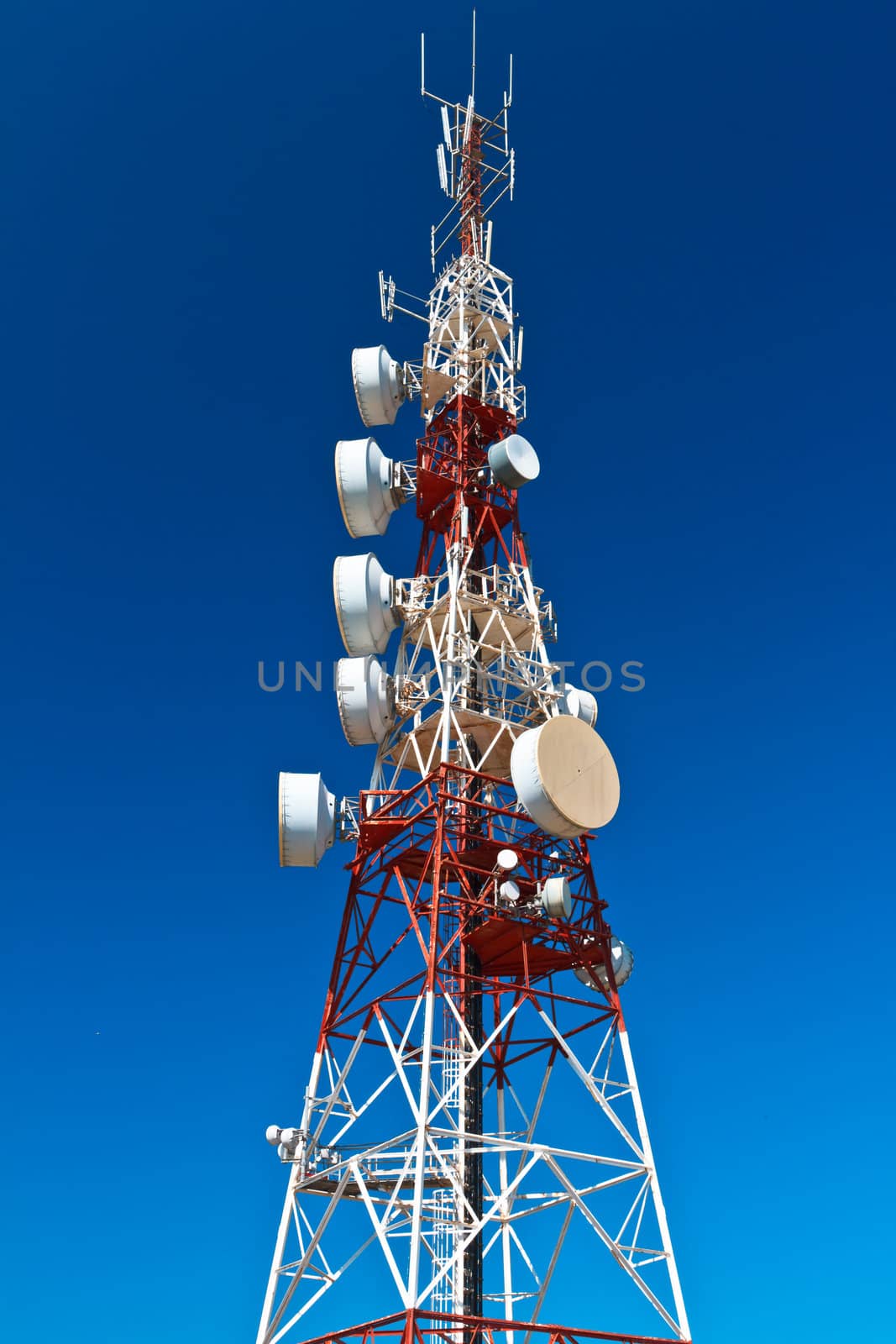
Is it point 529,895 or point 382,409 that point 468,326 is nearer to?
point 382,409

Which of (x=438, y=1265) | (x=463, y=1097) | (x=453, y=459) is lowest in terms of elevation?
(x=438, y=1265)

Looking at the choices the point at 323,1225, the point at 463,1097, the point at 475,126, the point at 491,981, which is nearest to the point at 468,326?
the point at 475,126

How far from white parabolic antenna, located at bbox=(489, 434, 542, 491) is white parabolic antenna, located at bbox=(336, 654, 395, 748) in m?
7.71

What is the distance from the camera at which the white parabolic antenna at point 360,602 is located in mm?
36031

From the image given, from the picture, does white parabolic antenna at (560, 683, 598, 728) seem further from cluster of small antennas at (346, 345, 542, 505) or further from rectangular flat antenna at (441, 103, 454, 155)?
rectangular flat antenna at (441, 103, 454, 155)

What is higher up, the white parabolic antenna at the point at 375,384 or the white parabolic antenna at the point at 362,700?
the white parabolic antenna at the point at 375,384

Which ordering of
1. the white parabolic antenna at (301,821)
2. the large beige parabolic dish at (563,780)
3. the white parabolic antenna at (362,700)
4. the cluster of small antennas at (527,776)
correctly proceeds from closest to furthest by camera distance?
the large beige parabolic dish at (563,780) < the cluster of small antennas at (527,776) < the white parabolic antenna at (301,821) < the white parabolic antenna at (362,700)

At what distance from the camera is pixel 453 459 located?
41750mm

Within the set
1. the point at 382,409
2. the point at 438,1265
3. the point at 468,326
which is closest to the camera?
the point at 438,1265

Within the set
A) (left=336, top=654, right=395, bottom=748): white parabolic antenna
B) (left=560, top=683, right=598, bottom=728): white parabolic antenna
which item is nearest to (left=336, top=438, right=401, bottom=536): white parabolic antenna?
(left=336, top=654, right=395, bottom=748): white parabolic antenna

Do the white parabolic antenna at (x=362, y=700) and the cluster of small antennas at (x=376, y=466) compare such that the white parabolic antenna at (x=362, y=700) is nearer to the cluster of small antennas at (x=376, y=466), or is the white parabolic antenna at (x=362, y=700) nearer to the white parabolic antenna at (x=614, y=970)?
the cluster of small antennas at (x=376, y=466)

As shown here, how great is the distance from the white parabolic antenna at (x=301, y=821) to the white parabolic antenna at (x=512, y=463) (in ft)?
38.7

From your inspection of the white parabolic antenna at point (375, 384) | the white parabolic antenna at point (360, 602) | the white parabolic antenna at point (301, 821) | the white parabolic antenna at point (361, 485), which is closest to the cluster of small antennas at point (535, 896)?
the white parabolic antenna at point (301, 821)

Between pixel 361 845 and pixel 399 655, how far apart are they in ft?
22.5
